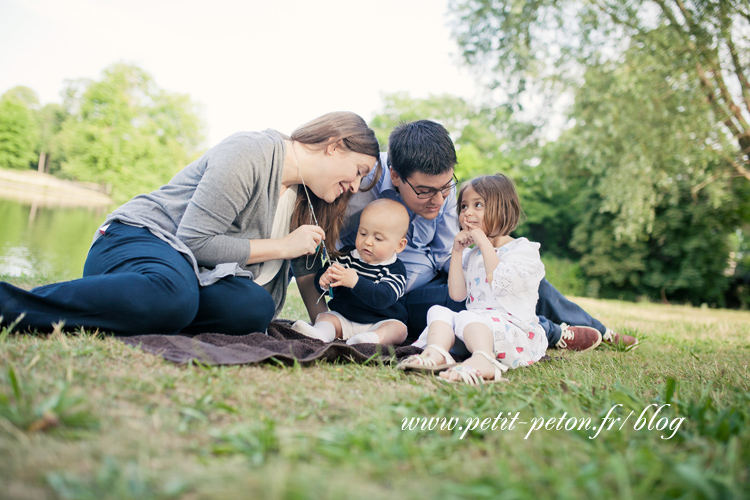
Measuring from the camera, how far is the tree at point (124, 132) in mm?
22734

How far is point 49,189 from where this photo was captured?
24.8 m

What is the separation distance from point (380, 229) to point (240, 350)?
1.23m

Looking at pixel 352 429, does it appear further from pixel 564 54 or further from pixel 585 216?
pixel 585 216

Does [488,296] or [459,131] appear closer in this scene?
[488,296]

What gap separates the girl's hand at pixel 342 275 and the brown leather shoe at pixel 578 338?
1.44m

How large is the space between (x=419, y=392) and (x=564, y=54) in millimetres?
9127

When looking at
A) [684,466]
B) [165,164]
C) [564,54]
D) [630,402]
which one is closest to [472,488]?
[684,466]

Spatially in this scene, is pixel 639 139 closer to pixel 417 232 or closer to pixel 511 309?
pixel 417 232

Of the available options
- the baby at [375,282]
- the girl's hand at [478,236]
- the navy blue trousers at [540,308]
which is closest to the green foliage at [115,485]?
the baby at [375,282]

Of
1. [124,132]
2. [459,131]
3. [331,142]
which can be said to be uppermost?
[459,131]

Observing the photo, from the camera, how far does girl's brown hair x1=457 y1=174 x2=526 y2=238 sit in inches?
108

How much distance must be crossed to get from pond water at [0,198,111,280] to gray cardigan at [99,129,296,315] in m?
2.92

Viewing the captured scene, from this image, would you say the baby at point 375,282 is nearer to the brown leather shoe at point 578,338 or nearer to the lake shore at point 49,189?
→ the brown leather shoe at point 578,338

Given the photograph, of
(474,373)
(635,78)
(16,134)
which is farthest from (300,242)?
(16,134)
